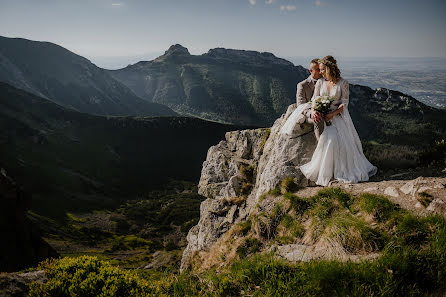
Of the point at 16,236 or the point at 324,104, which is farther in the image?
the point at 16,236

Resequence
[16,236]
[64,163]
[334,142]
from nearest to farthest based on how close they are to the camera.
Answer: [334,142] < [16,236] < [64,163]

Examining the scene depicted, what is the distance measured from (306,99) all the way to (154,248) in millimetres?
96216

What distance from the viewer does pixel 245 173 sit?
19234 mm

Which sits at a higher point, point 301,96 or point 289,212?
point 301,96

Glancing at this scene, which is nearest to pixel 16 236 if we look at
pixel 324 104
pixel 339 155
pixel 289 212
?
pixel 289 212

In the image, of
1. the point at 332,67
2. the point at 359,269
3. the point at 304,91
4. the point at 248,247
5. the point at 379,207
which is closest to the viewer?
the point at 359,269

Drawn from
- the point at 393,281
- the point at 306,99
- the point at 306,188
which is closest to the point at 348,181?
the point at 306,188

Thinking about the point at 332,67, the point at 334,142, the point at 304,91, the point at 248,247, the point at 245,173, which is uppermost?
the point at 332,67

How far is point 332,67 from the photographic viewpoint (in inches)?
427

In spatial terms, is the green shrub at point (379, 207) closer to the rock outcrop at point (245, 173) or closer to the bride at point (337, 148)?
the bride at point (337, 148)

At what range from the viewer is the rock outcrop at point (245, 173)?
12.5 m

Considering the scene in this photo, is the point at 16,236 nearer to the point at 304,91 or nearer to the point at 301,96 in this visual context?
the point at 301,96

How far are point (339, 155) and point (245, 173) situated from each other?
9.20 m

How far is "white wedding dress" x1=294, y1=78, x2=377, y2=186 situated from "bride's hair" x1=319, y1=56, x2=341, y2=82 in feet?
0.96
